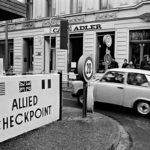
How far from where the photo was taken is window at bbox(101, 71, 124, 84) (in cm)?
907

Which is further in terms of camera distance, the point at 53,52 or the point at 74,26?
the point at 53,52

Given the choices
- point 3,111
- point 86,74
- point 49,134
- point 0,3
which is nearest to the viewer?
point 3,111

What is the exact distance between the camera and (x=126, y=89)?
28.7 feet

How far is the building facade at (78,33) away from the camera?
17.8 meters

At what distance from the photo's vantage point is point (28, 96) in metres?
5.36

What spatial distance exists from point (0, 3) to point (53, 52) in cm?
1484

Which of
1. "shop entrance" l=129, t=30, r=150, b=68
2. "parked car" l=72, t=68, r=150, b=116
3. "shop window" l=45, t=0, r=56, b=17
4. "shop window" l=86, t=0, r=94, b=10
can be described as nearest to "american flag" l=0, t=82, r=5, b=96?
"parked car" l=72, t=68, r=150, b=116

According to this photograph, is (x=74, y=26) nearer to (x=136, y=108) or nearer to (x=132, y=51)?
(x=132, y=51)

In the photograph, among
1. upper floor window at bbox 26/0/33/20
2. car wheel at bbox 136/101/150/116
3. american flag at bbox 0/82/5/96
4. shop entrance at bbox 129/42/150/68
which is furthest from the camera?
upper floor window at bbox 26/0/33/20

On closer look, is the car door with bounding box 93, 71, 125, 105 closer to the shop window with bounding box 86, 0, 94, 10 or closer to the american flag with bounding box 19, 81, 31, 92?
the american flag with bounding box 19, 81, 31, 92

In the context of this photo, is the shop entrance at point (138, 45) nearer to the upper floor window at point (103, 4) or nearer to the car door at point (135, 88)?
the upper floor window at point (103, 4)

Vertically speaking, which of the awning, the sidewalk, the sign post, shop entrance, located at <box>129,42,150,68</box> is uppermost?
the awning

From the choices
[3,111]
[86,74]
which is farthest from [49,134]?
[86,74]

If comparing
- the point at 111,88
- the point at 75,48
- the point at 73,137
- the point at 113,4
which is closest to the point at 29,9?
the point at 75,48
